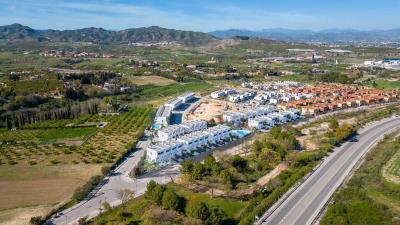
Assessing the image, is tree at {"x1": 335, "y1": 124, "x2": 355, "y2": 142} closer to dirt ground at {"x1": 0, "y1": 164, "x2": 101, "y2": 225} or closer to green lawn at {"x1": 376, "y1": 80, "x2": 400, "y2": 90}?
dirt ground at {"x1": 0, "y1": 164, "x2": 101, "y2": 225}

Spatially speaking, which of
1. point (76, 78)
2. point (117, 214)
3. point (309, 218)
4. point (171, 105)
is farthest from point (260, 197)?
point (76, 78)

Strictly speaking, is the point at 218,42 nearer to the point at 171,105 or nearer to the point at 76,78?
the point at 76,78

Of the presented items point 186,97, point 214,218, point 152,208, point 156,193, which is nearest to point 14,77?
point 186,97

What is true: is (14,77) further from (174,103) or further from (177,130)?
(177,130)

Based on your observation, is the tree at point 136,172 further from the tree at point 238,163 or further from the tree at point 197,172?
the tree at point 238,163

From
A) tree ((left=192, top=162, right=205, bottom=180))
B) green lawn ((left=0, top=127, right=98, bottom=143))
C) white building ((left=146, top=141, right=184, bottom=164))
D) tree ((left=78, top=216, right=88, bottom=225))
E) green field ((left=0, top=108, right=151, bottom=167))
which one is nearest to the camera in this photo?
tree ((left=78, top=216, right=88, bottom=225))

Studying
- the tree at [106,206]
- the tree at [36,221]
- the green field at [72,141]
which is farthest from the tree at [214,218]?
the green field at [72,141]

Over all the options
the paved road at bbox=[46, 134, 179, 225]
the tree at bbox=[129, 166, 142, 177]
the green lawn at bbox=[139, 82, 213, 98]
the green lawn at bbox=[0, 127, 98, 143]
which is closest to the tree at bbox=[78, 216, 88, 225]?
the paved road at bbox=[46, 134, 179, 225]
